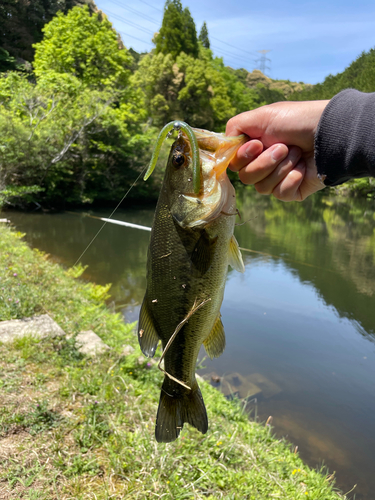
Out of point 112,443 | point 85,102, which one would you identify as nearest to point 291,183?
point 112,443

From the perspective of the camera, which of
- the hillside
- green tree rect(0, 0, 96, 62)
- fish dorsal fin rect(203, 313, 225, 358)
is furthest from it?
the hillside

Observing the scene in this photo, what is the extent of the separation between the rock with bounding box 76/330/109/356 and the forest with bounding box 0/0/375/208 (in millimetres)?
13778

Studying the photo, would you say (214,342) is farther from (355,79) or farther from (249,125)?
(355,79)

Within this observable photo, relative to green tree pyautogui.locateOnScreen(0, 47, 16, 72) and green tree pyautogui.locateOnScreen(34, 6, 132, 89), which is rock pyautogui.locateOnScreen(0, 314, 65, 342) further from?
green tree pyautogui.locateOnScreen(0, 47, 16, 72)

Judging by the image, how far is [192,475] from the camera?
2.75m

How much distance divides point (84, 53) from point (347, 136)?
27535 millimetres

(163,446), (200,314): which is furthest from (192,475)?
(200,314)

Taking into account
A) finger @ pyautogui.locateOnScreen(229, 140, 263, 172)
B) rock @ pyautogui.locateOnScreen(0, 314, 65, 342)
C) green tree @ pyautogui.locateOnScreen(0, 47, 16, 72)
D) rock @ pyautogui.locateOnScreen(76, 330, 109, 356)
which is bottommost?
rock @ pyautogui.locateOnScreen(76, 330, 109, 356)

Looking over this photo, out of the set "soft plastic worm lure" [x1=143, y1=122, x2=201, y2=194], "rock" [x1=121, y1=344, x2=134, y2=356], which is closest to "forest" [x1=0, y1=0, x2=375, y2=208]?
"rock" [x1=121, y1=344, x2=134, y2=356]

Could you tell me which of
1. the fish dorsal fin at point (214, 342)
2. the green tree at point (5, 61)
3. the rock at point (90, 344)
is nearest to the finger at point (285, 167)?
the fish dorsal fin at point (214, 342)

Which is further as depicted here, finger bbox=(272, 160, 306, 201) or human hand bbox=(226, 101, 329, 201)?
finger bbox=(272, 160, 306, 201)

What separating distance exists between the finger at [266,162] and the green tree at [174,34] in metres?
38.5

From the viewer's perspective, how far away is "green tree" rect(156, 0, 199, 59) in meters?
35.1

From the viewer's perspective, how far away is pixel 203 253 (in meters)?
1.58
